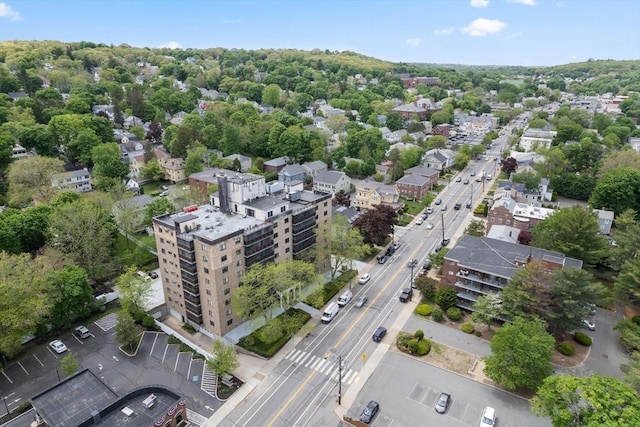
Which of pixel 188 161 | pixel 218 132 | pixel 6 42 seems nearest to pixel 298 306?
pixel 188 161

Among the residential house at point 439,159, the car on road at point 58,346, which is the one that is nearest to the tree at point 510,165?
the residential house at point 439,159

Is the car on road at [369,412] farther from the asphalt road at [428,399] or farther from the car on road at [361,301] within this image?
the car on road at [361,301]

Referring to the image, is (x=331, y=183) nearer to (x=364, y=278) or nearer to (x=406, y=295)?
(x=364, y=278)

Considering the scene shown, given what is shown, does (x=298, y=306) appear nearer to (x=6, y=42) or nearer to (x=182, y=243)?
(x=182, y=243)

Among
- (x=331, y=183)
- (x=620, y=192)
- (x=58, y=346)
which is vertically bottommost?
(x=58, y=346)

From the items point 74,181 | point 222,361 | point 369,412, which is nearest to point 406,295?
point 369,412
